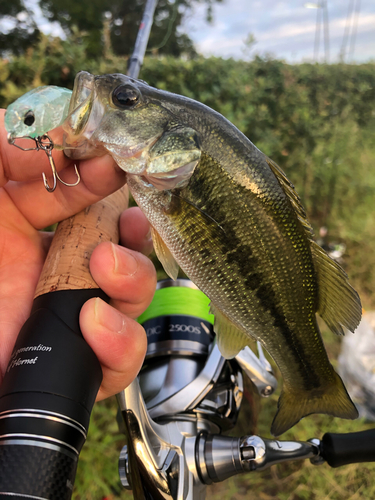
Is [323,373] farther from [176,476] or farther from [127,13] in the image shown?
[127,13]

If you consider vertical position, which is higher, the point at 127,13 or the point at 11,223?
the point at 127,13

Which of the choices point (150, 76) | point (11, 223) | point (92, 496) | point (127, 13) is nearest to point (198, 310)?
point (11, 223)

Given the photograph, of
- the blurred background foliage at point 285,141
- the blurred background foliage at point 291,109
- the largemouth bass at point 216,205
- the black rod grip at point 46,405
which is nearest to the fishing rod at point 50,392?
the black rod grip at point 46,405

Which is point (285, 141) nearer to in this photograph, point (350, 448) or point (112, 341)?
point (350, 448)

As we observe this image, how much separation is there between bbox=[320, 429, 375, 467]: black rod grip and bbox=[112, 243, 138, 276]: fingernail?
2.79ft

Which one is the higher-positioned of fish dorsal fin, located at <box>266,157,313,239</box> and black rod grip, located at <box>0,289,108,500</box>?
fish dorsal fin, located at <box>266,157,313,239</box>

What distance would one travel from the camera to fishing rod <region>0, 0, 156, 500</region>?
1.83ft

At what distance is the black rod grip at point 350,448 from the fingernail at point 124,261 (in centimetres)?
85

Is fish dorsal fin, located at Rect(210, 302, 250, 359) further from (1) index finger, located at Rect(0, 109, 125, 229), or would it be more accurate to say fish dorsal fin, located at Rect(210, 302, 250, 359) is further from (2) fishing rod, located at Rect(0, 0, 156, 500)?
(1) index finger, located at Rect(0, 109, 125, 229)

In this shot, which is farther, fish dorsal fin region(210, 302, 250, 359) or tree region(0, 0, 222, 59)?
tree region(0, 0, 222, 59)

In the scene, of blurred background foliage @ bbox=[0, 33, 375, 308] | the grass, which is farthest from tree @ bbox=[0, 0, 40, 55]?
the grass

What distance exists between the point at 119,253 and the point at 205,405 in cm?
64

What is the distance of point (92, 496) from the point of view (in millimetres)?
1967

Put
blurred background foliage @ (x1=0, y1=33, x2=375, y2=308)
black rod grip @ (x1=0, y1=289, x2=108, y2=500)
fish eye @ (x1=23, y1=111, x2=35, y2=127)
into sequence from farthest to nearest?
blurred background foliage @ (x1=0, y1=33, x2=375, y2=308) < fish eye @ (x1=23, y1=111, x2=35, y2=127) < black rod grip @ (x1=0, y1=289, x2=108, y2=500)
